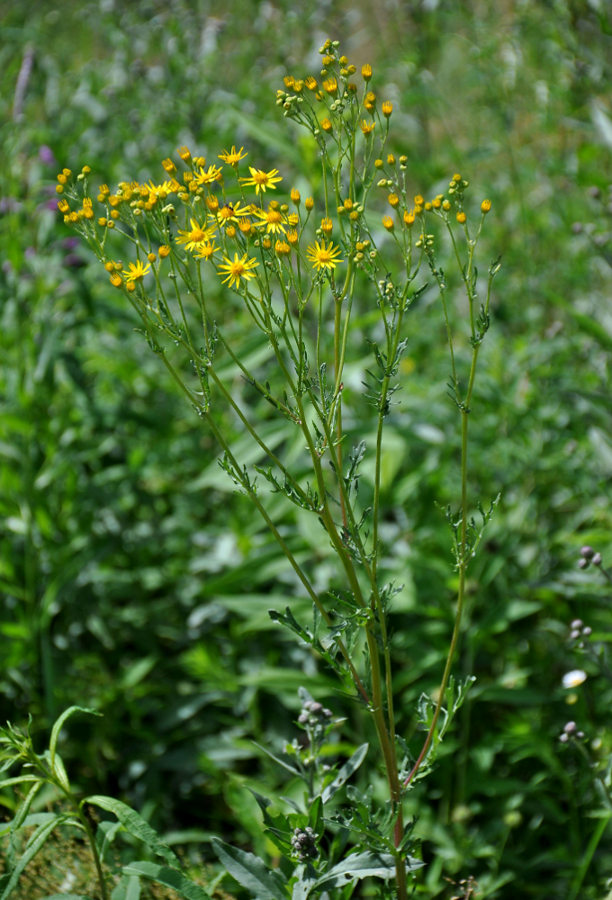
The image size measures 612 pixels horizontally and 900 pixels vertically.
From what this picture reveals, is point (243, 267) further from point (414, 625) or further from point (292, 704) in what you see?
point (414, 625)

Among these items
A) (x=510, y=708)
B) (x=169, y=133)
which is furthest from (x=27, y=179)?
(x=510, y=708)

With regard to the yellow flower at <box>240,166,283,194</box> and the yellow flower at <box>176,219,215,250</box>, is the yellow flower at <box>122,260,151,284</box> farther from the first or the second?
the yellow flower at <box>240,166,283,194</box>

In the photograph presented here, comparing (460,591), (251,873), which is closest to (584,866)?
(251,873)

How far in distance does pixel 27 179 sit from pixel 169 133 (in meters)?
0.74

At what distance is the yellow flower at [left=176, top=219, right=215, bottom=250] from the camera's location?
3.62 feet

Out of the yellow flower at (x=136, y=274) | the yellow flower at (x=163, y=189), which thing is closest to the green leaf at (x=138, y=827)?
the yellow flower at (x=136, y=274)

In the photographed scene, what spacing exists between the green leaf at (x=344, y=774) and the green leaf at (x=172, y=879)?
217 millimetres

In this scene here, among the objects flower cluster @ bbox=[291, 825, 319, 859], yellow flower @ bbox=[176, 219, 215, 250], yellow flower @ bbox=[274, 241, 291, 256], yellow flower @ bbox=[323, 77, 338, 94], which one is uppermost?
yellow flower @ bbox=[323, 77, 338, 94]

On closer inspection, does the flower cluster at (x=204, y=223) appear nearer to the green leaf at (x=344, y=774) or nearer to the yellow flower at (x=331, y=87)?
the yellow flower at (x=331, y=87)

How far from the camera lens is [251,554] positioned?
7.94 feet

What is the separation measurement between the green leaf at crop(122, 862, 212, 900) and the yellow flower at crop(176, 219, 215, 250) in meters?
0.87

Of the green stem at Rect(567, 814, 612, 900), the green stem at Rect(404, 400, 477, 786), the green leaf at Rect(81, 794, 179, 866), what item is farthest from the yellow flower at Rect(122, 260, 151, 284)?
the green stem at Rect(567, 814, 612, 900)

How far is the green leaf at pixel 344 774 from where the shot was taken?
132cm

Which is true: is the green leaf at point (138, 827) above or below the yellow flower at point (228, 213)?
below
